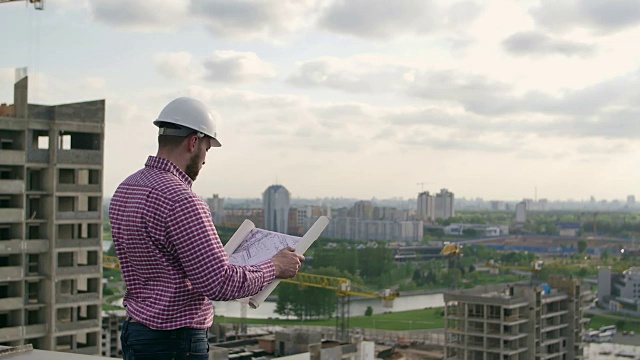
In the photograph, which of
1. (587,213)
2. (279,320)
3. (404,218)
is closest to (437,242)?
(404,218)

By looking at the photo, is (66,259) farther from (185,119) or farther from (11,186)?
(185,119)

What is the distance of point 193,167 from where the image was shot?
0.95 metres

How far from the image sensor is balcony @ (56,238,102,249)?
21.0 ft

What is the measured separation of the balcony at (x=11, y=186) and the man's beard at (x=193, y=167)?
558cm

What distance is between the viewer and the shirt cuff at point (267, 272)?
3.05 ft

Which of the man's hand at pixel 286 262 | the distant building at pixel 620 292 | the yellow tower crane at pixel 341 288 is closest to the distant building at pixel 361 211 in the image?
the yellow tower crane at pixel 341 288

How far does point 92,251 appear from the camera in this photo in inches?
260

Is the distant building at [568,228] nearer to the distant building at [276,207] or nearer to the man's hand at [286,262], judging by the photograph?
the distant building at [276,207]

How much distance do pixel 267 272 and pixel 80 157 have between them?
588cm

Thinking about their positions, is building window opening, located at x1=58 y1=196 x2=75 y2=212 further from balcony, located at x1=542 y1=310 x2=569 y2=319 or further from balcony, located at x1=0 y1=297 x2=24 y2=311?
balcony, located at x1=542 y1=310 x2=569 y2=319

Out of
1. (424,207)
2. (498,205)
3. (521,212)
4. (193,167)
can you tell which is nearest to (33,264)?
(193,167)

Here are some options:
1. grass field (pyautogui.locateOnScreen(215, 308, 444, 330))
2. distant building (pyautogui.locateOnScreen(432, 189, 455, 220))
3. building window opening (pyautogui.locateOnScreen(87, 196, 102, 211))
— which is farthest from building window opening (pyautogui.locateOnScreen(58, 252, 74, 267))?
distant building (pyautogui.locateOnScreen(432, 189, 455, 220))

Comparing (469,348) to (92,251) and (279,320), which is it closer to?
(92,251)

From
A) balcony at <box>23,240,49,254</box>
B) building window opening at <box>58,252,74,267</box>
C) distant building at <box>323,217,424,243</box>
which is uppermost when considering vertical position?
balcony at <box>23,240,49,254</box>
